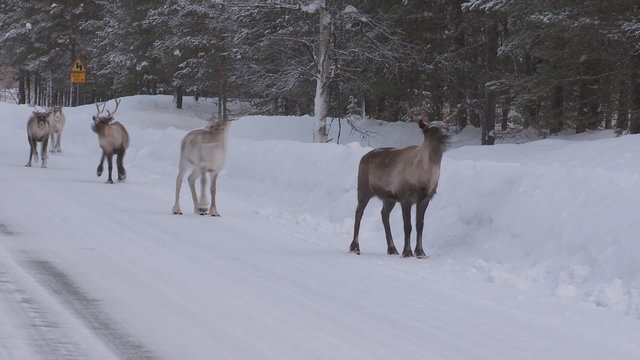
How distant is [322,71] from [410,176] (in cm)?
1465

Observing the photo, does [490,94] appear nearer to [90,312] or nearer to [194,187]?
[194,187]

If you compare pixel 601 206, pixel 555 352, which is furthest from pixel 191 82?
pixel 555 352

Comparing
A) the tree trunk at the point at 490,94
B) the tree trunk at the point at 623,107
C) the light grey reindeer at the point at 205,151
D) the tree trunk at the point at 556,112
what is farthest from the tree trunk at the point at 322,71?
the light grey reindeer at the point at 205,151

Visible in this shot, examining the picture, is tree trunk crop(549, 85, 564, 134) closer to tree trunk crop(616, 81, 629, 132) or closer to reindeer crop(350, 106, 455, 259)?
tree trunk crop(616, 81, 629, 132)

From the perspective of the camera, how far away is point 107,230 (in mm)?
10758

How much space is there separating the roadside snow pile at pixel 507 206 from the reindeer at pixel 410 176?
1.69ft

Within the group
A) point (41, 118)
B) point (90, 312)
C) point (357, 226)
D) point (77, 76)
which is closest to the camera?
point (90, 312)

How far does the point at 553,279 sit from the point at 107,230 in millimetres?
5647

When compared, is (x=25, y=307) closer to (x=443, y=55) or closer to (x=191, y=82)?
(x=443, y=55)

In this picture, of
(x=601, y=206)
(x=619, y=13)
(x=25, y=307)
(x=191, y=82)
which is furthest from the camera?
(x=191, y=82)

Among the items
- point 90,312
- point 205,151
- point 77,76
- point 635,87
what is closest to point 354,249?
point 90,312

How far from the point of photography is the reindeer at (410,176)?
10.0 m

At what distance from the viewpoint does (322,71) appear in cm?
2444

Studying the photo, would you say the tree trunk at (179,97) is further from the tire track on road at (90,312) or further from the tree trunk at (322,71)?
the tire track on road at (90,312)
